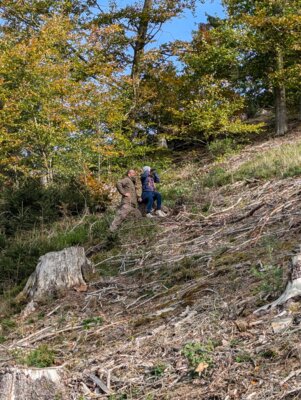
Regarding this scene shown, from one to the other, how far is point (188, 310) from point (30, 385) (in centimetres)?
193

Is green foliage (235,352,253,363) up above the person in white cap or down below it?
below

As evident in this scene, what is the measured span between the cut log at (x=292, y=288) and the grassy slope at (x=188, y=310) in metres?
0.14

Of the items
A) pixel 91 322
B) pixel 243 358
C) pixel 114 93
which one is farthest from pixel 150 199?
pixel 114 93

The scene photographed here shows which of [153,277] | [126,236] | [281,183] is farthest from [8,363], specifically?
[281,183]

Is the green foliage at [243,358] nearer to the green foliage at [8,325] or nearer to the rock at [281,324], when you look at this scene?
the rock at [281,324]

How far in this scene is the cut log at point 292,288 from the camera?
5027 millimetres

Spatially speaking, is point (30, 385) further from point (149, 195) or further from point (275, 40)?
point (275, 40)

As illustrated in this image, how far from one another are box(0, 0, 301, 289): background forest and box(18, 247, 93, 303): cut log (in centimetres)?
412

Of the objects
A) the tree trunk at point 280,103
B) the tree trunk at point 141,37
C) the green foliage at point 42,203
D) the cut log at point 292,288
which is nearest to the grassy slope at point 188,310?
the cut log at point 292,288

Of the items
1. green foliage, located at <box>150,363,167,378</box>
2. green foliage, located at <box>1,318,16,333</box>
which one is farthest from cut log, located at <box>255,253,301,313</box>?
green foliage, located at <box>1,318,16,333</box>

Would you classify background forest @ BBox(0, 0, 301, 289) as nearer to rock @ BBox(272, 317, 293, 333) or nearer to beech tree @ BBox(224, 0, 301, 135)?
beech tree @ BBox(224, 0, 301, 135)

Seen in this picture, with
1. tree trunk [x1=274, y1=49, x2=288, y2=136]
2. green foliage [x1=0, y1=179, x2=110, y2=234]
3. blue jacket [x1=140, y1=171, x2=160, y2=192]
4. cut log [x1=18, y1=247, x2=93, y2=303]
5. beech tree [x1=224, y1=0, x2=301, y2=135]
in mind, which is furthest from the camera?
tree trunk [x1=274, y1=49, x2=288, y2=136]

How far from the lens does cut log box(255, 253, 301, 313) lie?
5027 millimetres

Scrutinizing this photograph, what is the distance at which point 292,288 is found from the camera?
509cm
